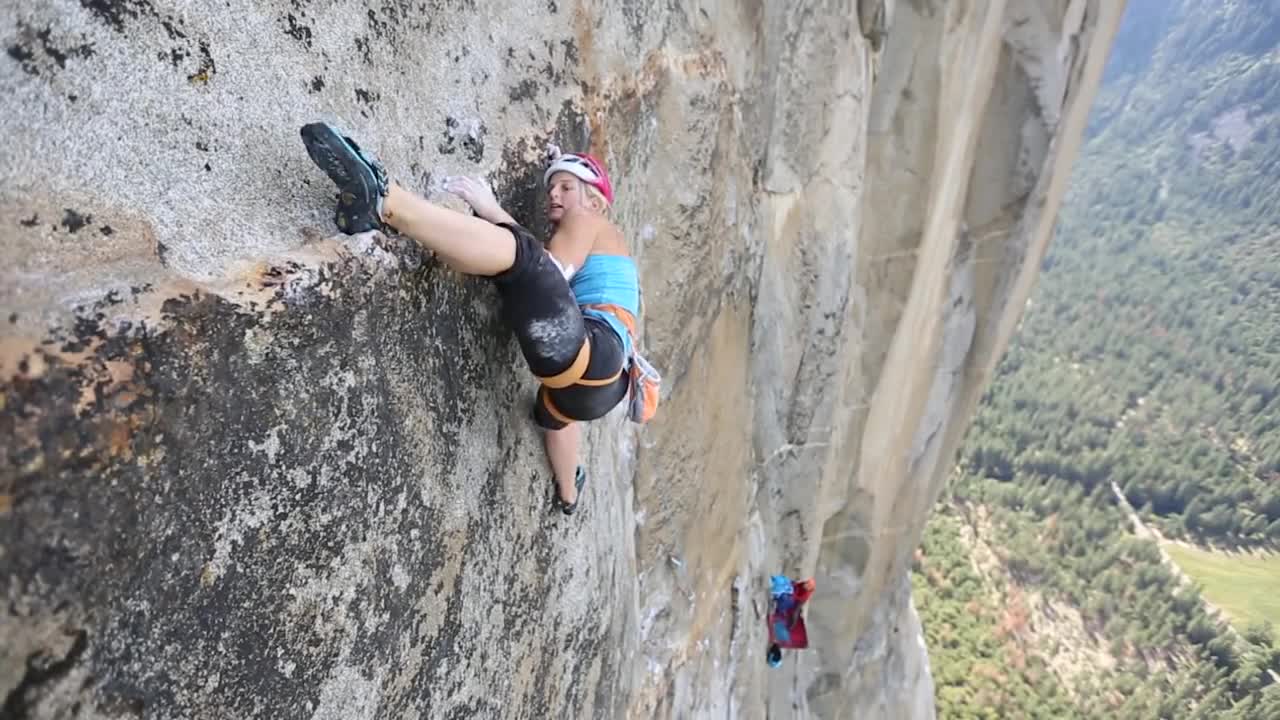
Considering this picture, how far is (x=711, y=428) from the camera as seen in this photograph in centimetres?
407

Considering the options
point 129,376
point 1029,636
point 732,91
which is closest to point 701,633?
point 732,91

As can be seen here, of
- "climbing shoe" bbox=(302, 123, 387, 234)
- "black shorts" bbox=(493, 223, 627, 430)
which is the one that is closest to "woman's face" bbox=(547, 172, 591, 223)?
"black shorts" bbox=(493, 223, 627, 430)

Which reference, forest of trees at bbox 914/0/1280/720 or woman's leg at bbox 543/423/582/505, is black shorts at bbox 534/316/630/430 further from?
forest of trees at bbox 914/0/1280/720

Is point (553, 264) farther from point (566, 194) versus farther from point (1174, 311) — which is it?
point (1174, 311)

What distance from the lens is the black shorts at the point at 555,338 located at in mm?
1680

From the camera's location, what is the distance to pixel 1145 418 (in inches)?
1560

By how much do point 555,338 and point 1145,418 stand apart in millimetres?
46155

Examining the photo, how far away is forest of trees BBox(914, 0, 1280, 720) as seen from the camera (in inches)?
868

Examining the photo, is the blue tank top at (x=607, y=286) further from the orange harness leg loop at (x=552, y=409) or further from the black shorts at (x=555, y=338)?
the orange harness leg loop at (x=552, y=409)

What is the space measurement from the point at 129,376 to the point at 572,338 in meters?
0.97

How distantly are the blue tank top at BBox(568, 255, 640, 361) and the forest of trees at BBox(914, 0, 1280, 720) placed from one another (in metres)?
18.8

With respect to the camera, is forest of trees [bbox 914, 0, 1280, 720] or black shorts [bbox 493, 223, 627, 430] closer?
black shorts [bbox 493, 223, 627, 430]

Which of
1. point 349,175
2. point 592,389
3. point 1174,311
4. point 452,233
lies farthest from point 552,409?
point 1174,311

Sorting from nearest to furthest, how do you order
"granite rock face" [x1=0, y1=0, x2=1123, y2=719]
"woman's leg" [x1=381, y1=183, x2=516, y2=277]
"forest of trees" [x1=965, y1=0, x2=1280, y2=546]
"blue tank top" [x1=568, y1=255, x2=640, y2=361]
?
"granite rock face" [x1=0, y1=0, x2=1123, y2=719], "woman's leg" [x1=381, y1=183, x2=516, y2=277], "blue tank top" [x1=568, y1=255, x2=640, y2=361], "forest of trees" [x1=965, y1=0, x2=1280, y2=546]
